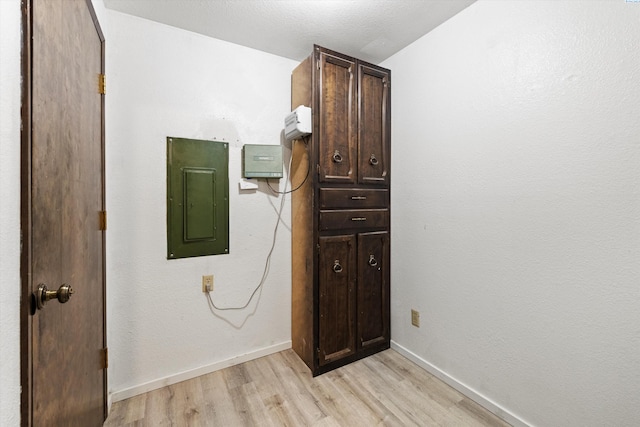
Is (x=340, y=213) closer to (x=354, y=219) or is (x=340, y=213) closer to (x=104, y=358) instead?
(x=354, y=219)

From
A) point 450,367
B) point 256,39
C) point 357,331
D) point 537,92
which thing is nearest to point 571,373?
point 450,367

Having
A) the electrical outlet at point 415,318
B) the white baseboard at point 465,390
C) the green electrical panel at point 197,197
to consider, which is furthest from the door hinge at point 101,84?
the white baseboard at point 465,390

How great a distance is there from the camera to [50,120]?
91 cm

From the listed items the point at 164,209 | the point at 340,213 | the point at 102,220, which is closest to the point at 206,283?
the point at 164,209

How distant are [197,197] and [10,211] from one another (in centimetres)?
129

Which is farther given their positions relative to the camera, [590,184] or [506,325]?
[506,325]

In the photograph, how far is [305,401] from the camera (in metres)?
1.74

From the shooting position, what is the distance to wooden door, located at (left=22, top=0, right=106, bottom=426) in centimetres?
78

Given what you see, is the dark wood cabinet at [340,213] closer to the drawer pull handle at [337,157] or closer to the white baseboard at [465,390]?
the drawer pull handle at [337,157]

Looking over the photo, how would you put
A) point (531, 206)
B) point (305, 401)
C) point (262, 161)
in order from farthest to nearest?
point (262, 161) → point (305, 401) → point (531, 206)

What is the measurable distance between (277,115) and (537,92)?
173 cm

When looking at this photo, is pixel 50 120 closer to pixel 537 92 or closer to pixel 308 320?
pixel 308 320

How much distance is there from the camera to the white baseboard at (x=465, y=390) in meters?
1.55

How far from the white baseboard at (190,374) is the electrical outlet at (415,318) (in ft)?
3.46
